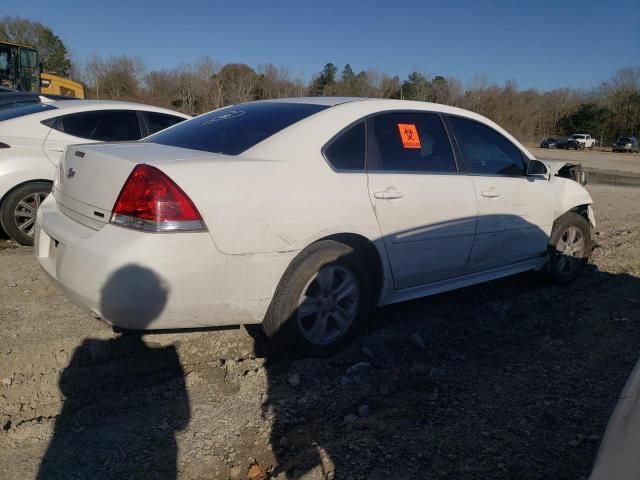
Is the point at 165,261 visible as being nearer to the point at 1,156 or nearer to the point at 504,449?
the point at 504,449

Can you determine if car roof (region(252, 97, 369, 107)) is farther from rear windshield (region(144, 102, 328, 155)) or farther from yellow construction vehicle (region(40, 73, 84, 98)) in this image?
yellow construction vehicle (region(40, 73, 84, 98))

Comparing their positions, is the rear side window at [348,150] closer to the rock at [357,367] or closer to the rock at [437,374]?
the rock at [357,367]

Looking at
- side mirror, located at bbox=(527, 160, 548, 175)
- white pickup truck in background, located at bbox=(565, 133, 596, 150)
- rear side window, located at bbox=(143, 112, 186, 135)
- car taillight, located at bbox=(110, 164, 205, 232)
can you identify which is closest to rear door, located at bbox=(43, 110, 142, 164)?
rear side window, located at bbox=(143, 112, 186, 135)

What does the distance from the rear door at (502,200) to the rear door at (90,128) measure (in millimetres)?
3988

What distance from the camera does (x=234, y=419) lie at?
2748mm

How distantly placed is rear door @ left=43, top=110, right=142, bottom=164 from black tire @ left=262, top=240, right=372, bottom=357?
12.5ft

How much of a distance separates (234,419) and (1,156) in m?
4.30

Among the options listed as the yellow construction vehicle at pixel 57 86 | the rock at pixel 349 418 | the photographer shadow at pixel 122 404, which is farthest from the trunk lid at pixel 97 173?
the yellow construction vehicle at pixel 57 86

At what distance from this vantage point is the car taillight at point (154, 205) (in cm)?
270

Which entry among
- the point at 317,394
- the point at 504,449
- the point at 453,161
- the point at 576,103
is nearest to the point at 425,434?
the point at 504,449

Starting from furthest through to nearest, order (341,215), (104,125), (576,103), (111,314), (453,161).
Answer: (576,103) < (104,125) < (453,161) < (341,215) < (111,314)

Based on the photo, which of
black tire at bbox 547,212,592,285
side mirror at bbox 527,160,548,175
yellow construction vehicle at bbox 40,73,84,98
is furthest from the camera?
yellow construction vehicle at bbox 40,73,84,98

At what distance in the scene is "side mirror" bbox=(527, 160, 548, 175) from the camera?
4527mm

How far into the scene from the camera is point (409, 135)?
3840 millimetres
